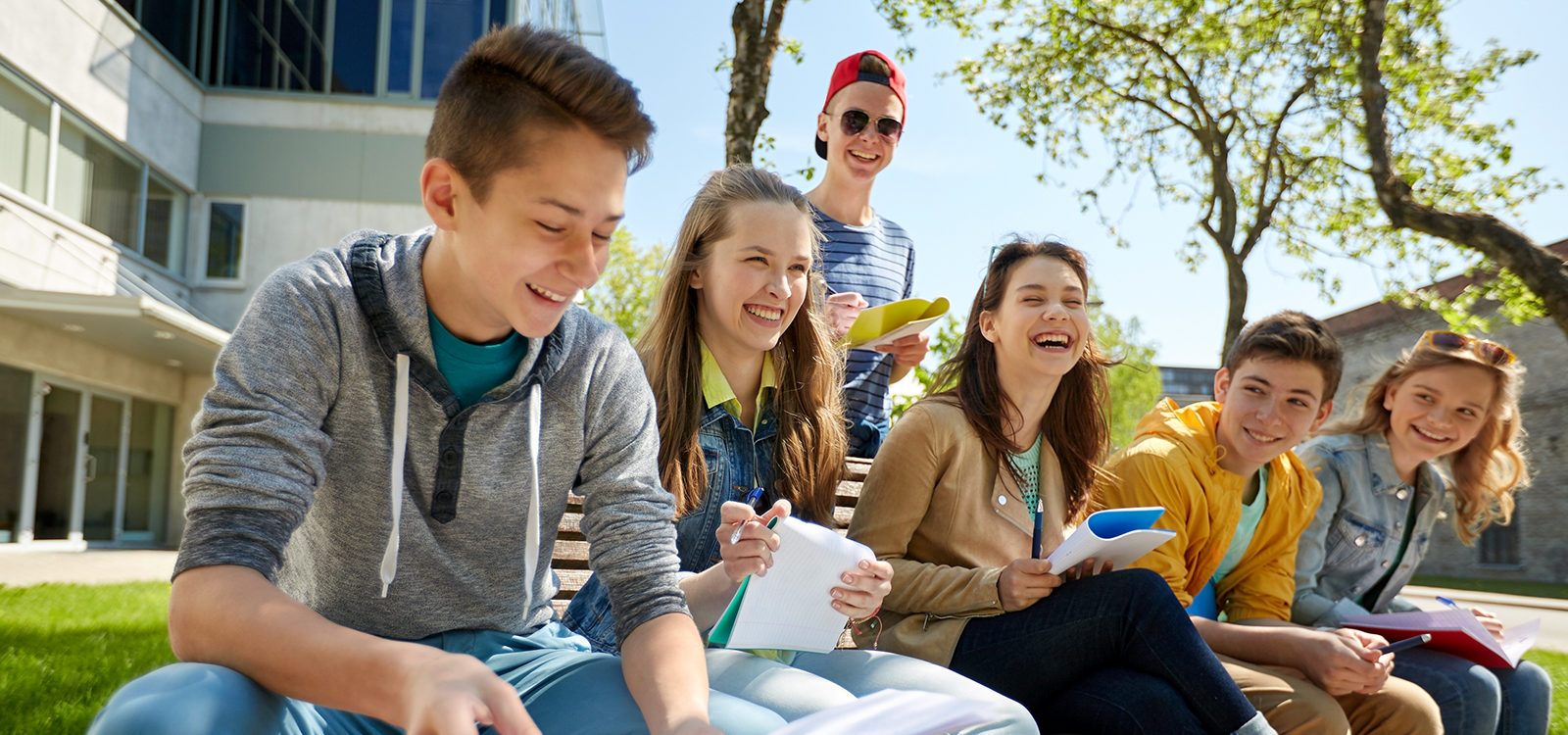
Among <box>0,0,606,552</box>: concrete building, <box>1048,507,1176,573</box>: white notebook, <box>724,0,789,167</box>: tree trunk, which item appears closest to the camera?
<box>1048,507,1176,573</box>: white notebook

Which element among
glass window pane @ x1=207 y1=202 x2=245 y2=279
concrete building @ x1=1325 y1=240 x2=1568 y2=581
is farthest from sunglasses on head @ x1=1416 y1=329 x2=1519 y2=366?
concrete building @ x1=1325 y1=240 x2=1568 y2=581

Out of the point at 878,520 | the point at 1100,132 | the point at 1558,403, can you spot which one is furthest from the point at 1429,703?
the point at 1558,403

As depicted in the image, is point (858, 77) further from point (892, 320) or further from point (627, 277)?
point (627, 277)

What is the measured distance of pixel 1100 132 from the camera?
1325 centimetres

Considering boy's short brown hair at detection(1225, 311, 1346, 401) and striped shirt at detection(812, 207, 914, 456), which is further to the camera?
striped shirt at detection(812, 207, 914, 456)

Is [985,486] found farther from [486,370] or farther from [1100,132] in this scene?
[1100,132]

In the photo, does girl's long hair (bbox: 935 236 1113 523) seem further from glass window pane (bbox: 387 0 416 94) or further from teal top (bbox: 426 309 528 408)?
glass window pane (bbox: 387 0 416 94)

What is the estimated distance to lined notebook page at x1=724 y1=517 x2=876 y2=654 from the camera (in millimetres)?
2039

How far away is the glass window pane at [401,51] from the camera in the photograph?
60.9ft

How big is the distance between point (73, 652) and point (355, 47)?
16115 mm

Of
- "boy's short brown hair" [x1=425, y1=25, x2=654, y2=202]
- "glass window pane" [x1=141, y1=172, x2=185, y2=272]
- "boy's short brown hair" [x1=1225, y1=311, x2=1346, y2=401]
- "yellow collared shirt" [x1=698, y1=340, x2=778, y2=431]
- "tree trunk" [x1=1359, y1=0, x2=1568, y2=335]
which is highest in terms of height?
"glass window pane" [x1=141, y1=172, x2=185, y2=272]

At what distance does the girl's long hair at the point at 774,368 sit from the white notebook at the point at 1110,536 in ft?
2.42

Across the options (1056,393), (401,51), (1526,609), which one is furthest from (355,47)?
(1526,609)

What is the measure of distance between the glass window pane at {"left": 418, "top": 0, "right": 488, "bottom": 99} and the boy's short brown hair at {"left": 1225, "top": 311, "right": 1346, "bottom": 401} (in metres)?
17.6
